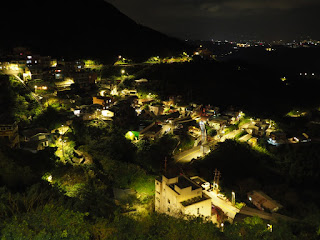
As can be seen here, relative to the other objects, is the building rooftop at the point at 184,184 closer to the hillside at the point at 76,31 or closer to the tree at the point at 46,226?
the tree at the point at 46,226

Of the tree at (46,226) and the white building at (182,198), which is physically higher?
the tree at (46,226)

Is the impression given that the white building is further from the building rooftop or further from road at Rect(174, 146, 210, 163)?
road at Rect(174, 146, 210, 163)

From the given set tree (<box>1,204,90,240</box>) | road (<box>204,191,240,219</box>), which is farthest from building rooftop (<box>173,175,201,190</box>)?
tree (<box>1,204,90,240</box>)

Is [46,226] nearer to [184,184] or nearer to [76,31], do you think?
[184,184]

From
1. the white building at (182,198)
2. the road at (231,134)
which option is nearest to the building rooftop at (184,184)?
the white building at (182,198)

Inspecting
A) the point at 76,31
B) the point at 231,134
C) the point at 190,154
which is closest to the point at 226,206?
the point at 190,154

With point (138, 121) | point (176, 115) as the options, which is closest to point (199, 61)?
point (176, 115)

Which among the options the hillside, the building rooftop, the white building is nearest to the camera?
the white building
